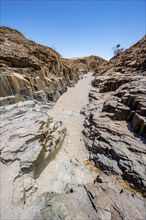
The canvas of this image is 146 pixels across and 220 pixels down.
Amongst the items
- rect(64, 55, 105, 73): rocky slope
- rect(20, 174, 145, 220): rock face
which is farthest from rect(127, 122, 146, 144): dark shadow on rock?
rect(64, 55, 105, 73): rocky slope

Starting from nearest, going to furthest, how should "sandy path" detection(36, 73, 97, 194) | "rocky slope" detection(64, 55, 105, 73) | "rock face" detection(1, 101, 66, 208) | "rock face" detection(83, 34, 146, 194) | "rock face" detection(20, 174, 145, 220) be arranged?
"rock face" detection(20, 174, 145, 220), "rock face" detection(1, 101, 66, 208), "sandy path" detection(36, 73, 97, 194), "rock face" detection(83, 34, 146, 194), "rocky slope" detection(64, 55, 105, 73)

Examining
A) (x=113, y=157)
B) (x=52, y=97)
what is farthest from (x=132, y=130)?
(x=52, y=97)

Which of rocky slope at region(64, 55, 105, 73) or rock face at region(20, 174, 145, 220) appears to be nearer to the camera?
rock face at region(20, 174, 145, 220)

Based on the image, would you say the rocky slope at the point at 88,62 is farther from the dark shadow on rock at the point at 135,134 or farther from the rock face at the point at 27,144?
the rock face at the point at 27,144

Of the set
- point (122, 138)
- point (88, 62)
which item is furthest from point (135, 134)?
point (88, 62)

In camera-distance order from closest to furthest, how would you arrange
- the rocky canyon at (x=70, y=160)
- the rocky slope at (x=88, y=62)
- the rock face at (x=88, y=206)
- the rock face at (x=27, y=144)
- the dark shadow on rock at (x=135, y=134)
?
the rock face at (x=88, y=206), the rocky canyon at (x=70, y=160), the rock face at (x=27, y=144), the dark shadow on rock at (x=135, y=134), the rocky slope at (x=88, y=62)

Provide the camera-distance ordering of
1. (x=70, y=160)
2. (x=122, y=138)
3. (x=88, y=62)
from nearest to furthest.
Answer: (x=70, y=160) → (x=122, y=138) → (x=88, y=62)

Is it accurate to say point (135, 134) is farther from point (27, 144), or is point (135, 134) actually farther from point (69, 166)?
point (27, 144)

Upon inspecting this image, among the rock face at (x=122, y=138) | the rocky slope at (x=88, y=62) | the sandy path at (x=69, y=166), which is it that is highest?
the rocky slope at (x=88, y=62)

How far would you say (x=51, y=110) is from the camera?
52.6ft

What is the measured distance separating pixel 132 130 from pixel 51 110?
10585 millimetres

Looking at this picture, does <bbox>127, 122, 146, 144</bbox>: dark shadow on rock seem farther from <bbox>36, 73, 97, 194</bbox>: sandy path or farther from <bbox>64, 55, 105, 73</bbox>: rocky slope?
<bbox>64, 55, 105, 73</bbox>: rocky slope

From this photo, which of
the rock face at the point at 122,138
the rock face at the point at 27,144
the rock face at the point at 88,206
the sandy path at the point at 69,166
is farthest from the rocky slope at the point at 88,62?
the rock face at the point at 88,206

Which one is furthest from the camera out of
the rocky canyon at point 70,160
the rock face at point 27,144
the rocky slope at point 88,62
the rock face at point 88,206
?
the rocky slope at point 88,62
